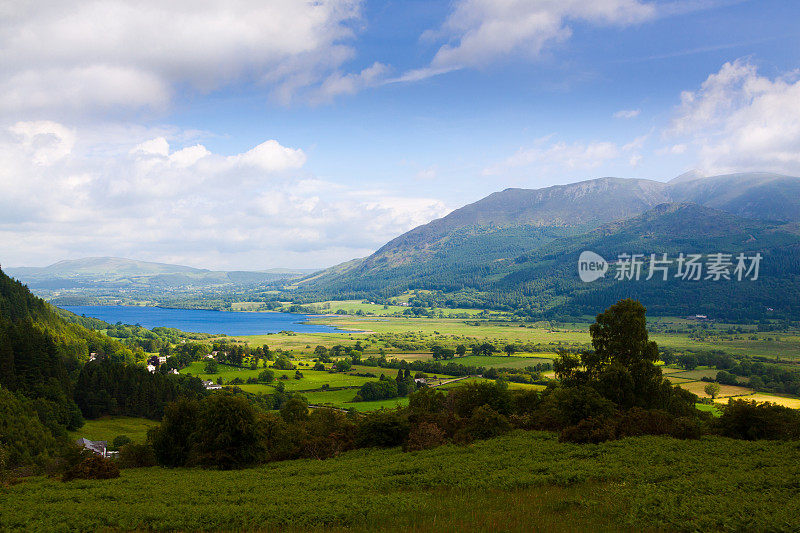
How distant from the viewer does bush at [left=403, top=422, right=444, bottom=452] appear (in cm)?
3134

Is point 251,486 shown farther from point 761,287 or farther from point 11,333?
point 761,287

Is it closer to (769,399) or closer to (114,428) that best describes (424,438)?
(769,399)

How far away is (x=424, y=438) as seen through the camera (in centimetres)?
3189

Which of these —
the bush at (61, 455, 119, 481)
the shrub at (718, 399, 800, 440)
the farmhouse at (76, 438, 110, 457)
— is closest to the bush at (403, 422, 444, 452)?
the shrub at (718, 399, 800, 440)

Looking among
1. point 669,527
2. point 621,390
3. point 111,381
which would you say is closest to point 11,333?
point 111,381

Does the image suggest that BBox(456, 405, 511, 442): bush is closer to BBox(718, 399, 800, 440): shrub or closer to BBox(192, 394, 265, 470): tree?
BBox(718, 399, 800, 440): shrub

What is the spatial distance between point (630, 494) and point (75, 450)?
106 ft

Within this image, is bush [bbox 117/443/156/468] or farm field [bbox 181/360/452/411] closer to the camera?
bush [bbox 117/443/156/468]

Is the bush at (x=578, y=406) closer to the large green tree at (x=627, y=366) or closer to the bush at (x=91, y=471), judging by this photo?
the large green tree at (x=627, y=366)

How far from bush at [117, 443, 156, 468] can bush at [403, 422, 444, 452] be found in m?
19.4

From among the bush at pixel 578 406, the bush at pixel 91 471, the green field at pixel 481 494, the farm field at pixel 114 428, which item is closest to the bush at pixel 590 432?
the bush at pixel 578 406

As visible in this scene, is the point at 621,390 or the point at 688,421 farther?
the point at 621,390

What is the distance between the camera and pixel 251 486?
23.4m

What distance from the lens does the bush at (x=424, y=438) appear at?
103 ft
